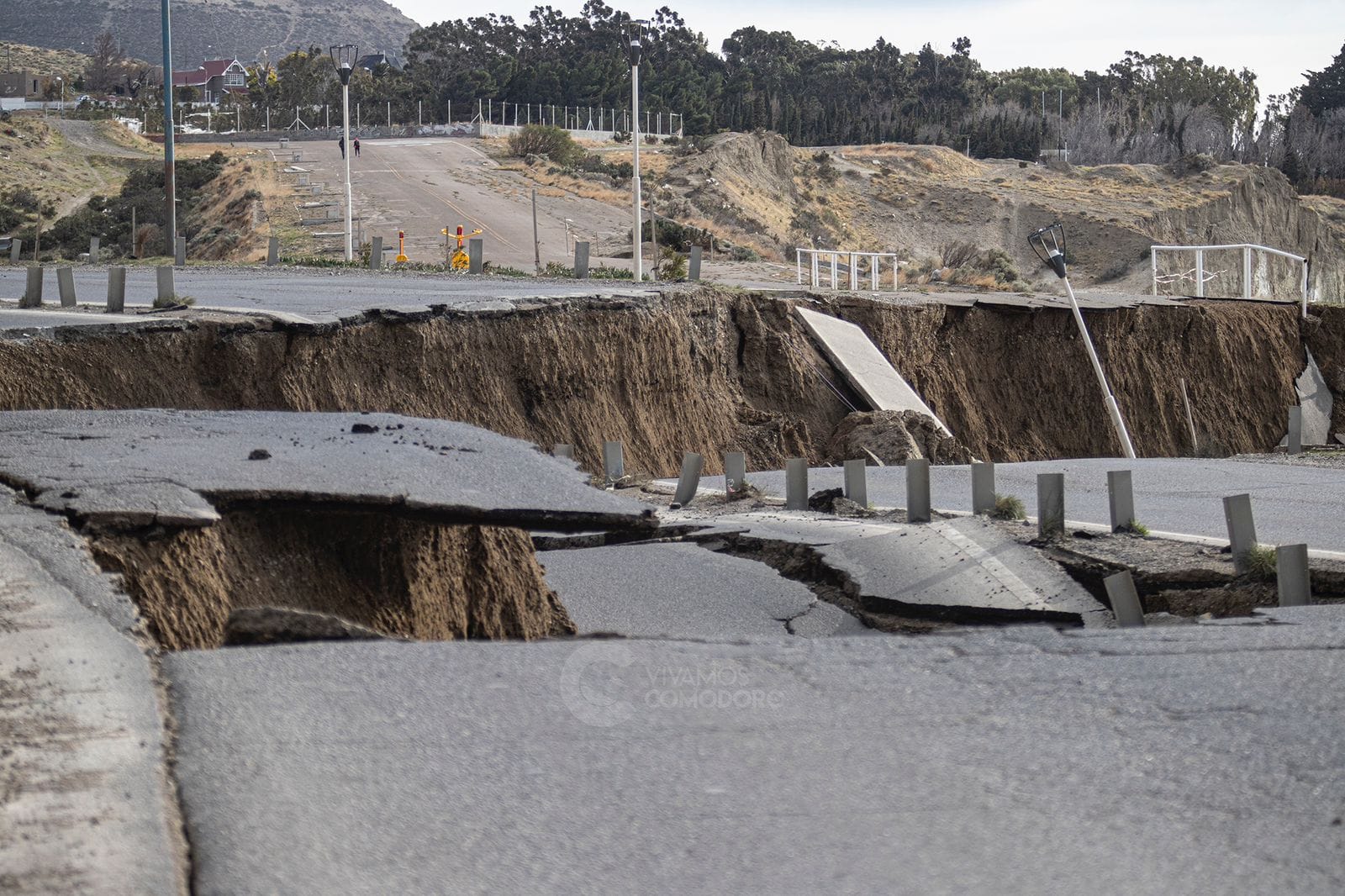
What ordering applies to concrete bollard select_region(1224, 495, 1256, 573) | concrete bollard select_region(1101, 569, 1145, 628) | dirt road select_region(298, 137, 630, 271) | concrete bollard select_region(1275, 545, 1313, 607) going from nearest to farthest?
concrete bollard select_region(1275, 545, 1313, 607)
concrete bollard select_region(1101, 569, 1145, 628)
concrete bollard select_region(1224, 495, 1256, 573)
dirt road select_region(298, 137, 630, 271)

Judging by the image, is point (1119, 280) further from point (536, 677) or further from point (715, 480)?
point (536, 677)

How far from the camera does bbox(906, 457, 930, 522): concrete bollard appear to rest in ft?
39.3

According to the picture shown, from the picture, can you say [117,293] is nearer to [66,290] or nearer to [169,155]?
[66,290]

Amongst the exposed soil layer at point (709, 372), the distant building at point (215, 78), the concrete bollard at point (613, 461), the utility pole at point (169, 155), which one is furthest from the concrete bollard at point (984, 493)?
the distant building at point (215, 78)

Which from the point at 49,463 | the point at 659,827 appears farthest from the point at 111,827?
the point at 49,463

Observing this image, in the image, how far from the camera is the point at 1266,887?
13.0ft

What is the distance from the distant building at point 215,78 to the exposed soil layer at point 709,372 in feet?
527

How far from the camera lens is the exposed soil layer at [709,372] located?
14.9m

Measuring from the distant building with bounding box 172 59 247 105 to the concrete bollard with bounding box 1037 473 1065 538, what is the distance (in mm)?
174285

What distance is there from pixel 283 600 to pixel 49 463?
6.30ft

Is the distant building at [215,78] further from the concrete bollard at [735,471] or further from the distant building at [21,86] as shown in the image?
the concrete bollard at [735,471]

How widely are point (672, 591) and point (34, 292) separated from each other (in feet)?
33.2

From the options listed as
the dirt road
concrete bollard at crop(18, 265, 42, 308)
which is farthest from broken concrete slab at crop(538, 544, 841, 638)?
the dirt road

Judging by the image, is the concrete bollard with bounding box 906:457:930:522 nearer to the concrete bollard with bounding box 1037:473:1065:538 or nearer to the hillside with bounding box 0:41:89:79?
the concrete bollard with bounding box 1037:473:1065:538
